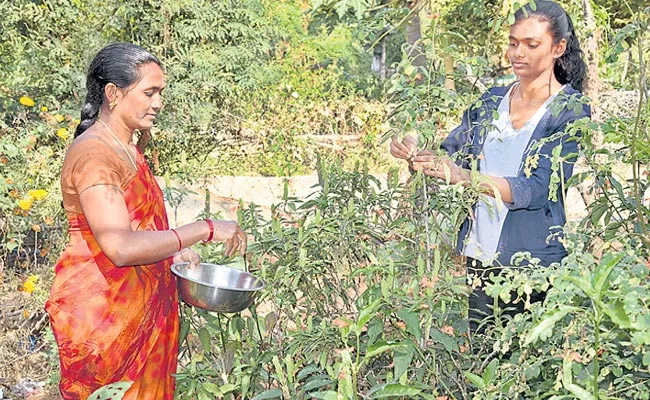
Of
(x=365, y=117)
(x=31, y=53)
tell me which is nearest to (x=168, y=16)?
(x=31, y=53)

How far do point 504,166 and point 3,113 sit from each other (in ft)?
13.3

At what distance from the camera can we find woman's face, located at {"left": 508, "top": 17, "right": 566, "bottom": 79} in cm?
248

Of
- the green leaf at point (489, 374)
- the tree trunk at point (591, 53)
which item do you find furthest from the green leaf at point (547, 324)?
the tree trunk at point (591, 53)

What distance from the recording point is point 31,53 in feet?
19.4

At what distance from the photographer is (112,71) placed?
2271 mm

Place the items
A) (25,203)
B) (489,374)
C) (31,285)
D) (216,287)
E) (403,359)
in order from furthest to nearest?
(25,203) → (31,285) → (216,287) → (403,359) → (489,374)

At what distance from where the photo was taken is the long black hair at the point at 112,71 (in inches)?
89.3

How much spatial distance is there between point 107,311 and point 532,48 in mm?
1357

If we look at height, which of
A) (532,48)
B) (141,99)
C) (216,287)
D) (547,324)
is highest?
(532,48)

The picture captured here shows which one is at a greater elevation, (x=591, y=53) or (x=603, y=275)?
(x=591, y=53)

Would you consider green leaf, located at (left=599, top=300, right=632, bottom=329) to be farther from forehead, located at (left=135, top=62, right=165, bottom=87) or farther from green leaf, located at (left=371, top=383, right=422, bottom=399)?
forehead, located at (left=135, top=62, right=165, bottom=87)

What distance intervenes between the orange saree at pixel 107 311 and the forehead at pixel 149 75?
211 mm

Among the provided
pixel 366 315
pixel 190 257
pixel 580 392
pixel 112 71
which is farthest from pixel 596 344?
pixel 112 71

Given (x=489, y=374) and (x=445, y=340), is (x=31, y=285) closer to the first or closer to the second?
(x=445, y=340)
